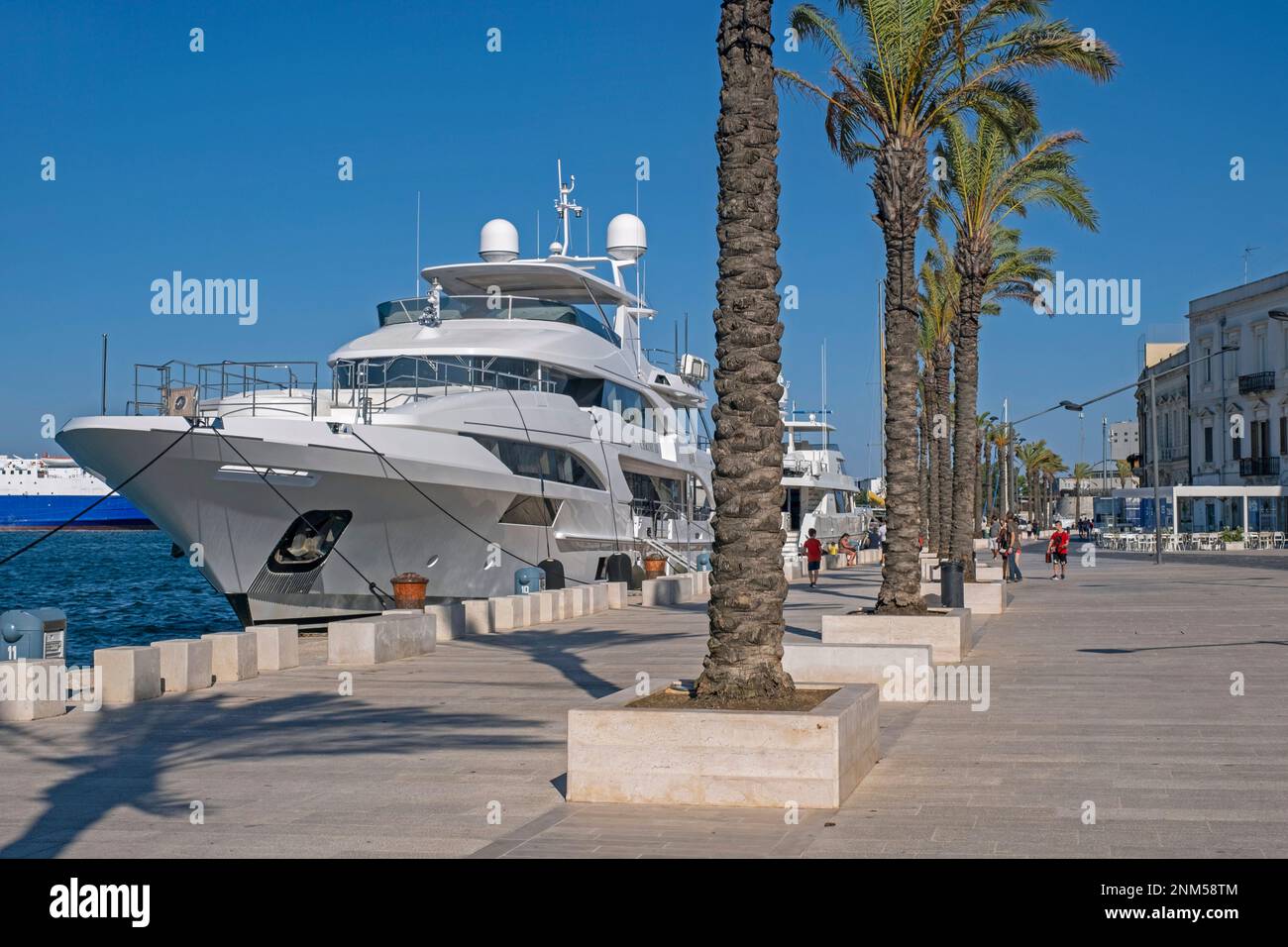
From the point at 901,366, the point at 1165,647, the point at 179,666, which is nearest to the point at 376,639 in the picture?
the point at 179,666

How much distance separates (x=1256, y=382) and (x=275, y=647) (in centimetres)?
5480

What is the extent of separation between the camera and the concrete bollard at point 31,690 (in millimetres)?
11781

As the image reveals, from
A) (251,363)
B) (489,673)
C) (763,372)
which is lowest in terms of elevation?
(489,673)

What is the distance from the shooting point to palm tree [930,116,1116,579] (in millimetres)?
24859

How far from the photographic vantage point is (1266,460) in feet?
199

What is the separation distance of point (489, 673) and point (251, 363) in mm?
11351

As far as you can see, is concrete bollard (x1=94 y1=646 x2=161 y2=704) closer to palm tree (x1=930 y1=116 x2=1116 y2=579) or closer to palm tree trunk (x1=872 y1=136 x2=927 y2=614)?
palm tree trunk (x1=872 y1=136 x2=927 y2=614)

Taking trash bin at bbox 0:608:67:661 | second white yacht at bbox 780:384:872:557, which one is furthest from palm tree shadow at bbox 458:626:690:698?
second white yacht at bbox 780:384:872:557

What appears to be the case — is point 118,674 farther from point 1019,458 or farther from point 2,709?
point 1019,458

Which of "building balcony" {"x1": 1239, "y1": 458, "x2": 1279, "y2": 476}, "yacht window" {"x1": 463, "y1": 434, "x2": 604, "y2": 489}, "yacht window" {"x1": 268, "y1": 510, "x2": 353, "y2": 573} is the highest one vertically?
"building balcony" {"x1": 1239, "y1": 458, "x2": 1279, "y2": 476}

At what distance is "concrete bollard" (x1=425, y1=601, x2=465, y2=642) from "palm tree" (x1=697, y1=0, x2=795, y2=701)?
413 inches

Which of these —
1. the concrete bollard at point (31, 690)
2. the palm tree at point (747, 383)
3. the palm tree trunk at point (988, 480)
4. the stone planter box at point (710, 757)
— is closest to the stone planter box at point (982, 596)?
the concrete bollard at point (31, 690)

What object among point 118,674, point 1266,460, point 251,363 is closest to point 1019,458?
point 1266,460

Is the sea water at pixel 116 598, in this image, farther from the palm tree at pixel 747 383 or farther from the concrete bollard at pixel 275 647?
the palm tree at pixel 747 383
